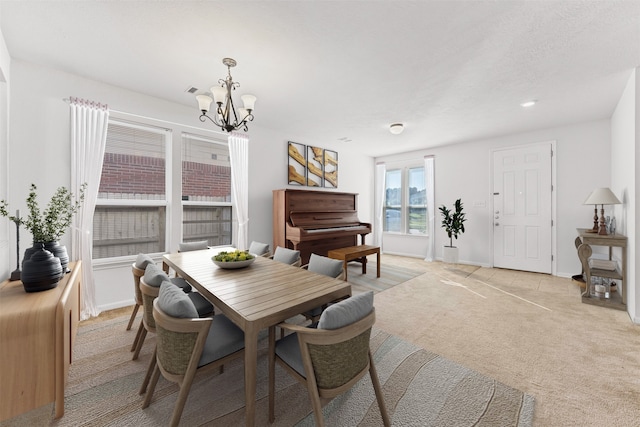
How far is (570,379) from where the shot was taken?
1.80 metres

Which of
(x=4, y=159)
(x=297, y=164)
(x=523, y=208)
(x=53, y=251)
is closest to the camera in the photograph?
(x=53, y=251)

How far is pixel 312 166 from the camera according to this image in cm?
524

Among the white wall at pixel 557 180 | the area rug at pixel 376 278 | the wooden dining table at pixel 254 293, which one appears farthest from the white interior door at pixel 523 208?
the wooden dining table at pixel 254 293

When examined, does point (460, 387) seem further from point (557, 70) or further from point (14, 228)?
point (14, 228)

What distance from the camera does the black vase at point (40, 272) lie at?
1769 millimetres

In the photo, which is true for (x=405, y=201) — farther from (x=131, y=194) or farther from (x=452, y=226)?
(x=131, y=194)

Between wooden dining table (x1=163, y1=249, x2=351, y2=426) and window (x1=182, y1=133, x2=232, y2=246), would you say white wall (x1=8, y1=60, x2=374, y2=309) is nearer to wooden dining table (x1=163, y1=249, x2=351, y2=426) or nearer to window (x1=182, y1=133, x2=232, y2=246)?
window (x1=182, y1=133, x2=232, y2=246)

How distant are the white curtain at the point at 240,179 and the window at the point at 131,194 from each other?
3.04ft

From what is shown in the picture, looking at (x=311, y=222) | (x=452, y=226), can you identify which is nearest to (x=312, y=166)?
(x=311, y=222)

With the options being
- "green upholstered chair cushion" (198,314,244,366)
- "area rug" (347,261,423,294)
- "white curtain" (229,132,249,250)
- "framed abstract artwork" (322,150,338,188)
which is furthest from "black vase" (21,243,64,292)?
"framed abstract artwork" (322,150,338,188)

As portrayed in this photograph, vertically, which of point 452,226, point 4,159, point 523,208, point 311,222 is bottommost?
point 452,226

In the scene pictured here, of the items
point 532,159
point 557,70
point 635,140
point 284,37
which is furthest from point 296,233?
point 532,159

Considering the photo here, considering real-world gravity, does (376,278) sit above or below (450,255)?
below

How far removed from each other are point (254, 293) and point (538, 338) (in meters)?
2.69
